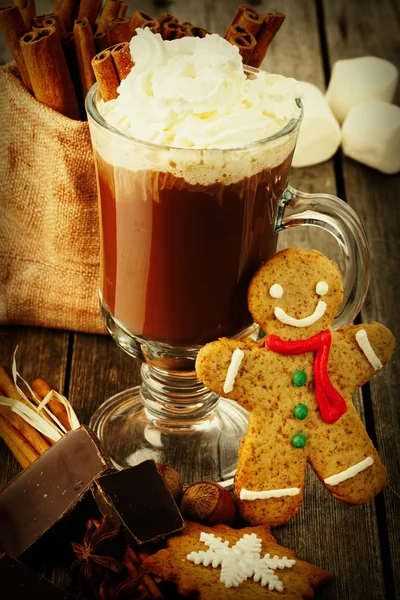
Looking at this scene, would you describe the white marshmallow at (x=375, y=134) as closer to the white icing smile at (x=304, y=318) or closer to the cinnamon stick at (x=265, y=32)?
the cinnamon stick at (x=265, y=32)

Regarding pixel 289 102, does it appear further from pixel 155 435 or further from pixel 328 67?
pixel 328 67

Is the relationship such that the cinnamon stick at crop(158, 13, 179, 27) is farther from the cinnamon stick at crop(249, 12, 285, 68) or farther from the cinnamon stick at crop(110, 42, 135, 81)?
the cinnamon stick at crop(110, 42, 135, 81)

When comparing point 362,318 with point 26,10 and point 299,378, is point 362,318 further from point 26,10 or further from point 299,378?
point 26,10

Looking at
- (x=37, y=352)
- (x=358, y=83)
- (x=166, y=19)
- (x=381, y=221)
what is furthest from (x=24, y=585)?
(x=358, y=83)

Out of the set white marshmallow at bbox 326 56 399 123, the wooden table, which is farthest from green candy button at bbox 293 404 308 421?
white marshmallow at bbox 326 56 399 123

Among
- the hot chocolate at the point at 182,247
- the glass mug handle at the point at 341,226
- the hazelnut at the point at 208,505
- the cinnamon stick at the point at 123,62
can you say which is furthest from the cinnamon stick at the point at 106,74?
Answer: the hazelnut at the point at 208,505

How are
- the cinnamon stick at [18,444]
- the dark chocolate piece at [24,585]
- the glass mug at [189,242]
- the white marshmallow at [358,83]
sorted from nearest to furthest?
the dark chocolate piece at [24,585] < the glass mug at [189,242] < the cinnamon stick at [18,444] < the white marshmallow at [358,83]
